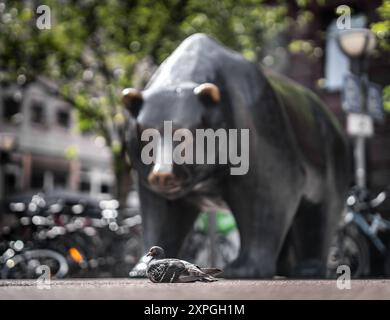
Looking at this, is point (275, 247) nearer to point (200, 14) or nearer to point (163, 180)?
point (163, 180)

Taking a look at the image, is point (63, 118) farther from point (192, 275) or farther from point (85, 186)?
point (192, 275)

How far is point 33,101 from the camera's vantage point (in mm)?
28531

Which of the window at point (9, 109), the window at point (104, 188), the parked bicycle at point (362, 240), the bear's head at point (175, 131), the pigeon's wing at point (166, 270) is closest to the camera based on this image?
the pigeon's wing at point (166, 270)

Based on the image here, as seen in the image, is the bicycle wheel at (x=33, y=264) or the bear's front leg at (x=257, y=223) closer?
the bear's front leg at (x=257, y=223)

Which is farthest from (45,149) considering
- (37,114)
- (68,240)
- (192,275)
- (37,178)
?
(192,275)

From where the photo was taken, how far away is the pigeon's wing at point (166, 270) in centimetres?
327

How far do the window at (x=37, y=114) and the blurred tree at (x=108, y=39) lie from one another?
14981 millimetres

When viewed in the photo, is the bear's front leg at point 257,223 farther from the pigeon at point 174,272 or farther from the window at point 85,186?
the window at point 85,186

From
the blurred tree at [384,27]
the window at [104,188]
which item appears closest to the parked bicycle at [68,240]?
the blurred tree at [384,27]

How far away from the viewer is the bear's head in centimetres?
460

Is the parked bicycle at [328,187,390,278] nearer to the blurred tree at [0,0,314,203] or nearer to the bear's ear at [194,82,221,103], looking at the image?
the bear's ear at [194,82,221,103]

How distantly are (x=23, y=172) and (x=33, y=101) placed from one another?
280cm

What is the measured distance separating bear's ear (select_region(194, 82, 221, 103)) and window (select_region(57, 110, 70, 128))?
2602 cm

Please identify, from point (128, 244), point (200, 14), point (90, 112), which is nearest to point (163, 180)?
point (128, 244)
